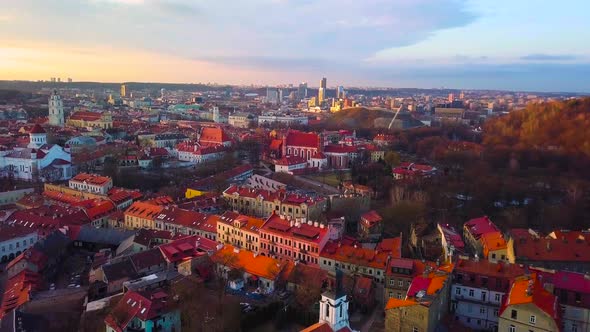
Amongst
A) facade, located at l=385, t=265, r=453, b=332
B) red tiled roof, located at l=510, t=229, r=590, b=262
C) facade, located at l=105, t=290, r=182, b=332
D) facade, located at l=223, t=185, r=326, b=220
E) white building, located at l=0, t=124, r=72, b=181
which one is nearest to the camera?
facade, located at l=385, t=265, r=453, b=332

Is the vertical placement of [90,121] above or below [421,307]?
above

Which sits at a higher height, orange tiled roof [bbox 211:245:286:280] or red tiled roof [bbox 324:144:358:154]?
red tiled roof [bbox 324:144:358:154]

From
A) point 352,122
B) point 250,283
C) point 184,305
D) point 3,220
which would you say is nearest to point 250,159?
point 3,220

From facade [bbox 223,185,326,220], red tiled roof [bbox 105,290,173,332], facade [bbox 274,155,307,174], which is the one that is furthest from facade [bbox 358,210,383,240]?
facade [bbox 274,155,307,174]

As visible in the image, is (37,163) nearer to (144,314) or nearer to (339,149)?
(339,149)

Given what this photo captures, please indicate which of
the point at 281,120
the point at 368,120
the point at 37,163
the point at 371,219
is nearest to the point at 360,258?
the point at 371,219

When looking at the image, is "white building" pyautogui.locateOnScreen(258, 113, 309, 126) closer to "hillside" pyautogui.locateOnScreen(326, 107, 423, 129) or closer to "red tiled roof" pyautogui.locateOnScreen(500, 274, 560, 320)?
"hillside" pyautogui.locateOnScreen(326, 107, 423, 129)
